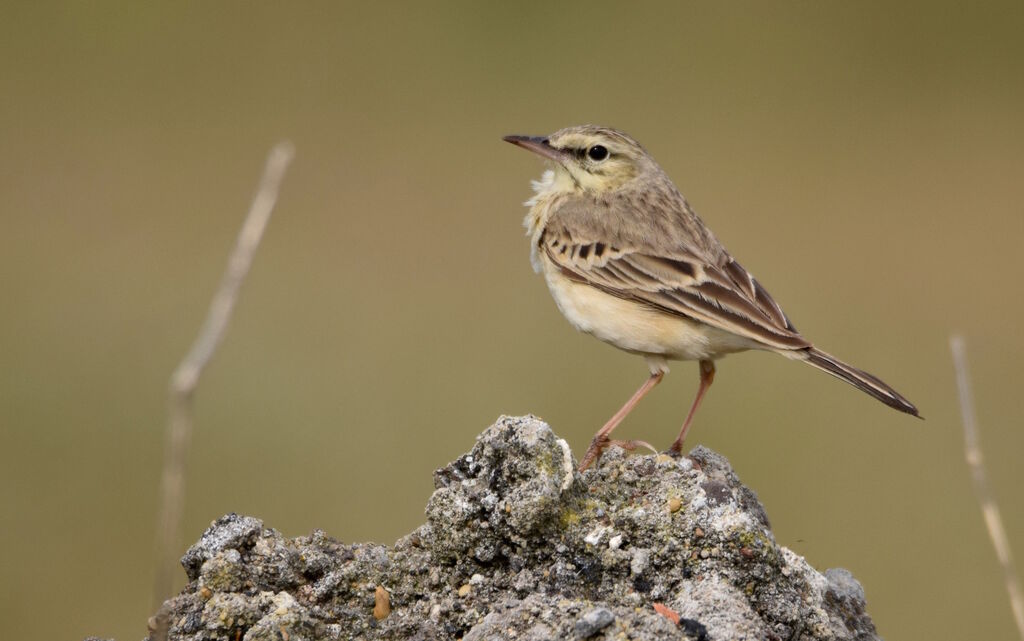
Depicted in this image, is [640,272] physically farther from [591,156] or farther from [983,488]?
[983,488]

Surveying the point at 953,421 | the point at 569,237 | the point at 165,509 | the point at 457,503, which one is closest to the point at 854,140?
the point at 953,421

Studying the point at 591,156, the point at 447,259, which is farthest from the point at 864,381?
the point at 447,259

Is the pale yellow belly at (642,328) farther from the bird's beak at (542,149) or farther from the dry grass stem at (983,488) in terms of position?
the dry grass stem at (983,488)

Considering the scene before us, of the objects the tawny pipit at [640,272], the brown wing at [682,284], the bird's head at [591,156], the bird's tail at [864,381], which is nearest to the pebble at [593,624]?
the tawny pipit at [640,272]

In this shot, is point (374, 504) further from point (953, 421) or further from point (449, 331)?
point (953, 421)

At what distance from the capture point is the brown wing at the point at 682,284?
18.2 feet

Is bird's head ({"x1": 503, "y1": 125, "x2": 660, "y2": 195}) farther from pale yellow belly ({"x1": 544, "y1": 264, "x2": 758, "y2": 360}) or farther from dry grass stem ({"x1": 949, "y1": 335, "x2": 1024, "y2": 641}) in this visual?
dry grass stem ({"x1": 949, "y1": 335, "x2": 1024, "y2": 641})

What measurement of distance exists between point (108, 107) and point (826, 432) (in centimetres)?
1024

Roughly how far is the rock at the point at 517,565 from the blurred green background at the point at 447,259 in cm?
479

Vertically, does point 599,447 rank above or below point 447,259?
below

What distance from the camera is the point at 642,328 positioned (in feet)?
19.1

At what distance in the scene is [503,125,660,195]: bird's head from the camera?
263 inches

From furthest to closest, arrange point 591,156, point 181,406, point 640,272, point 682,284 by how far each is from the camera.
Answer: point 591,156 → point 640,272 → point 682,284 → point 181,406

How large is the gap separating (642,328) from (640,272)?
282mm
